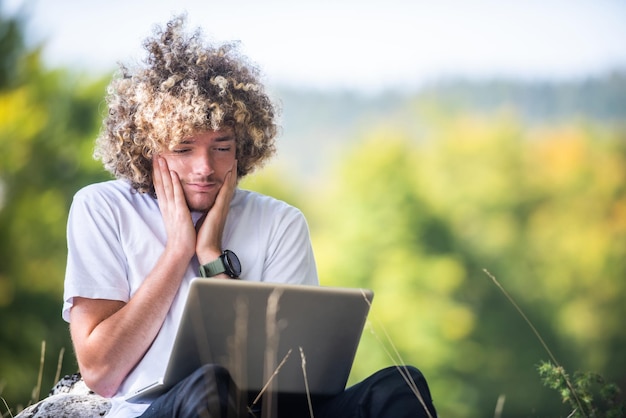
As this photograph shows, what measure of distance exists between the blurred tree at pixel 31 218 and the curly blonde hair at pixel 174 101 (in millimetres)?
16721

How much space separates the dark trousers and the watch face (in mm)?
376

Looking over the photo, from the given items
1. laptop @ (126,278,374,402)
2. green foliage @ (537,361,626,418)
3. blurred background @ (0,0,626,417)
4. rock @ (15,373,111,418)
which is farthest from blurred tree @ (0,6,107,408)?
laptop @ (126,278,374,402)

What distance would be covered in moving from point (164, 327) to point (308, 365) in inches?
15.4

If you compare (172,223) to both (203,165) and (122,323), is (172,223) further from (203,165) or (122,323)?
(122,323)

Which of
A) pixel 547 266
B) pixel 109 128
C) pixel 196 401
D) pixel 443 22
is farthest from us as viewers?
pixel 443 22

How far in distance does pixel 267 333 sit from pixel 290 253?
543 millimetres

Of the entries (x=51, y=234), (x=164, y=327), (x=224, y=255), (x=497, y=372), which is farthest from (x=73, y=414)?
(x=497, y=372)

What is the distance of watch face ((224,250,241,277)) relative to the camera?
254 cm

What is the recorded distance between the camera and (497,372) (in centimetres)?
2558

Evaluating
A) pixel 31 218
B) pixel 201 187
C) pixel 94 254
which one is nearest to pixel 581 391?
pixel 201 187

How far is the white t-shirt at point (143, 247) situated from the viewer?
2.43 m

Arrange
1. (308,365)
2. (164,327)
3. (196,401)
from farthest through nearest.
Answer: (164,327) → (308,365) → (196,401)

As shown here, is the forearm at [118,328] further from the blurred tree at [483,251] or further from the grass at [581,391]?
the blurred tree at [483,251]

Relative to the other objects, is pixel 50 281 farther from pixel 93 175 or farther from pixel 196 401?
pixel 196 401
